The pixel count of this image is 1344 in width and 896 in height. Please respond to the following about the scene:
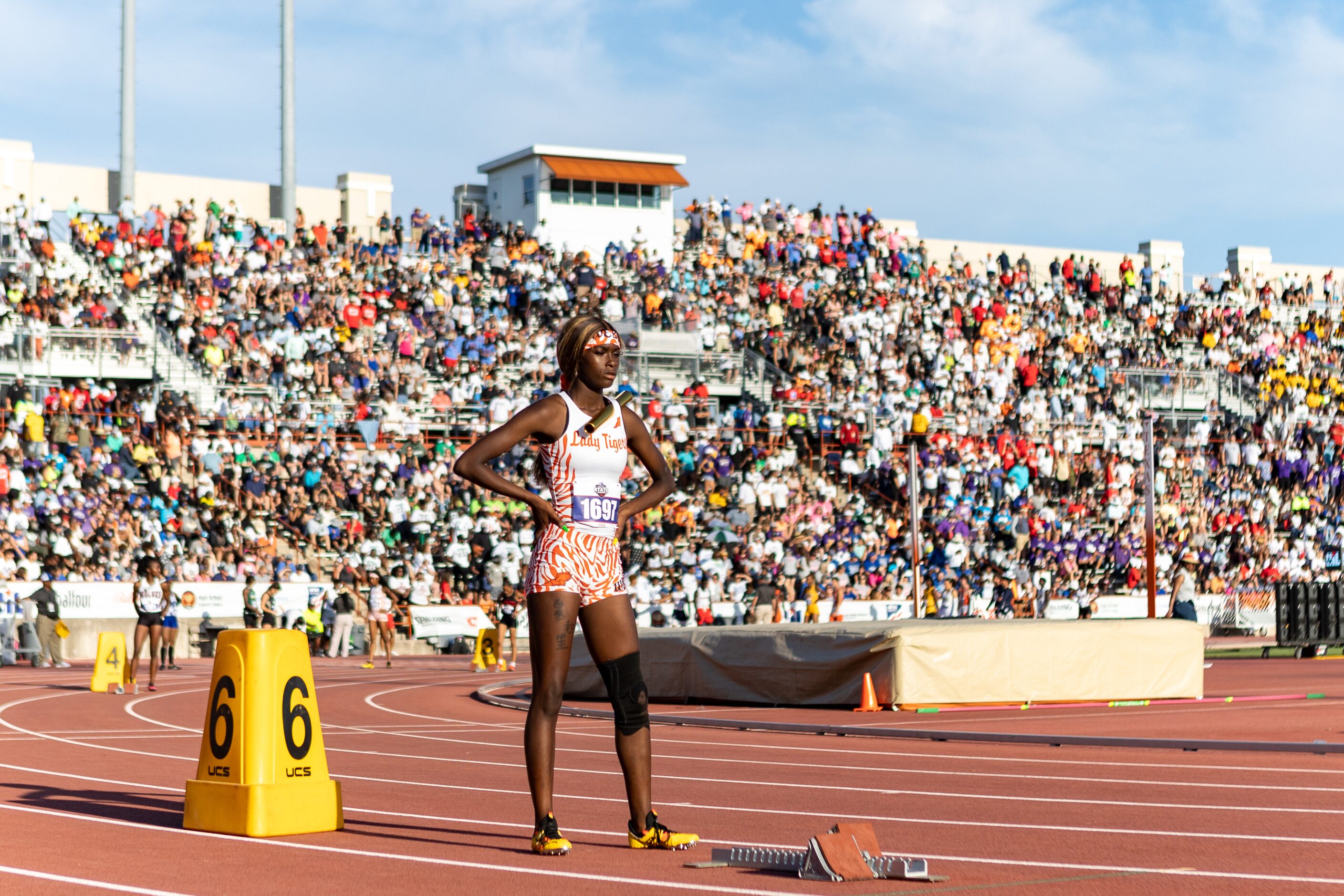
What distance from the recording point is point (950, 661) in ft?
53.4

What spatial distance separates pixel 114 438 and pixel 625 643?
25632 mm

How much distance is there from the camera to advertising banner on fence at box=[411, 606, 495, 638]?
104 ft

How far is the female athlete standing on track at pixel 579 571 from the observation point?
688 centimetres

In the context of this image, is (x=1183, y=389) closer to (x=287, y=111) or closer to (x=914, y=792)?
(x=287, y=111)

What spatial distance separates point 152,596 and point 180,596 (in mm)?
6766

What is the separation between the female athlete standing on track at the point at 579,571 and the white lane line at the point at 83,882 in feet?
4.87

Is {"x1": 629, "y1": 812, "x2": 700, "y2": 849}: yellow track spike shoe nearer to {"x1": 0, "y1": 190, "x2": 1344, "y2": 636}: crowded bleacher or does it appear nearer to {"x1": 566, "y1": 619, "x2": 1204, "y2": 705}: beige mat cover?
{"x1": 566, "y1": 619, "x2": 1204, "y2": 705}: beige mat cover

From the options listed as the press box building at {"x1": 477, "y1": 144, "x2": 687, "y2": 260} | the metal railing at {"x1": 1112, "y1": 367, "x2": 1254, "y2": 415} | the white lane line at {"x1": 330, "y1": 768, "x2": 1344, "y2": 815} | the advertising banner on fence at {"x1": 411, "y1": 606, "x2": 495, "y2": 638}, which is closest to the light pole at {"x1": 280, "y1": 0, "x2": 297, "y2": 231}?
the press box building at {"x1": 477, "y1": 144, "x2": 687, "y2": 260}

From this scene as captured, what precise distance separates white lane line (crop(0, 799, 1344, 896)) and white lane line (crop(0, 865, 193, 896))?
0.97 meters

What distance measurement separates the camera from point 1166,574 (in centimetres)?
3662

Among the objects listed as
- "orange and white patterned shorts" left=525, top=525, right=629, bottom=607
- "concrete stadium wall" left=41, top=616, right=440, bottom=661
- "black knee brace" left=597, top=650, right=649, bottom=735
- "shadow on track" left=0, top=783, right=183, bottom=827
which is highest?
"orange and white patterned shorts" left=525, top=525, right=629, bottom=607

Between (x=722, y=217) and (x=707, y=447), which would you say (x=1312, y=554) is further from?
(x=722, y=217)

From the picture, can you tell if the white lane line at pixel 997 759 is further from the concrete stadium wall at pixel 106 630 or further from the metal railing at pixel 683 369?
the metal railing at pixel 683 369

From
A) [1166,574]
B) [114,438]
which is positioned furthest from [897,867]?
[1166,574]
